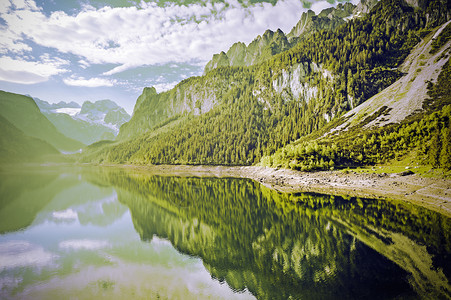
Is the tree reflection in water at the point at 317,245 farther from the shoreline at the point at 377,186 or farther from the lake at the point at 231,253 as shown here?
the shoreline at the point at 377,186

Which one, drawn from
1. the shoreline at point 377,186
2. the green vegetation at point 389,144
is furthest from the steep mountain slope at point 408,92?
the shoreline at point 377,186

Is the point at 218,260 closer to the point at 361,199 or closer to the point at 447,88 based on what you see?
the point at 361,199

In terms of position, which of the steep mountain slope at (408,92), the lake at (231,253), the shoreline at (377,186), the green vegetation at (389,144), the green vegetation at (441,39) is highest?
the green vegetation at (441,39)

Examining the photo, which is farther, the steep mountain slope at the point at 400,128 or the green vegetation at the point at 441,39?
the green vegetation at the point at 441,39

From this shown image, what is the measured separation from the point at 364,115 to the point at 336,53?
88603 millimetres

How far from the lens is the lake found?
16766 millimetres

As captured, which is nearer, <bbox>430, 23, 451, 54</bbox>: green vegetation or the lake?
the lake

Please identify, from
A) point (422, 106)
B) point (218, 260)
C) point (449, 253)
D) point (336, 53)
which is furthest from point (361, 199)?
point (336, 53)

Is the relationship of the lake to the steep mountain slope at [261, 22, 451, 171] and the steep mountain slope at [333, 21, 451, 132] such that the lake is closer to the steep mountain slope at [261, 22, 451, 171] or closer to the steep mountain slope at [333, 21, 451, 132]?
the steep mountain slope at [261, 22, 451, 171]

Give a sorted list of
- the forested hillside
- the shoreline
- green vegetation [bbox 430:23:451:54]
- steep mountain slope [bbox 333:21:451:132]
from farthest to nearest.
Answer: the forested hillside
green vegetation [bbox 430:23:451:54]
steep mountain slope [bbox 333:21:451:132]
the shoreline

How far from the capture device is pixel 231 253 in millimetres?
24641

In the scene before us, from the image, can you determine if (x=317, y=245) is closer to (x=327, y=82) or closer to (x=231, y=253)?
(x=231, y=253)

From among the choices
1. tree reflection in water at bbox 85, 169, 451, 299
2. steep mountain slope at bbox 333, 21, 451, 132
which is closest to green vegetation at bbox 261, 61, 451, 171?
steep mountain slope at bbox 333, 21, 451, 132

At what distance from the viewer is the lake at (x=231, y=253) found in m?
16.8
